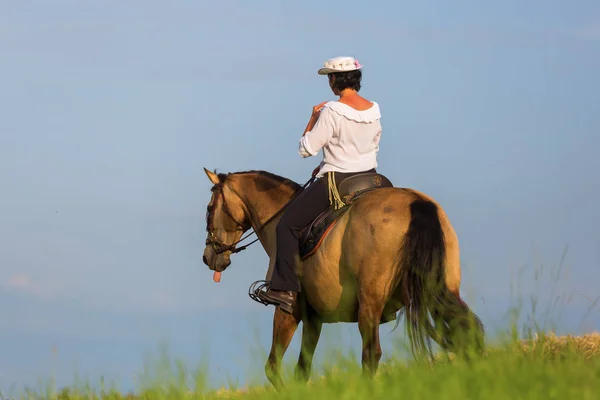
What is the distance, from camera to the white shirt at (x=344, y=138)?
10.0 metres

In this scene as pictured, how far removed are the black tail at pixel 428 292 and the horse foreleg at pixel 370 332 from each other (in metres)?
0.37

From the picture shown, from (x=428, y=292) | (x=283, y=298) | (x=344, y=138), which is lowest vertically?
(x=283, y=298)

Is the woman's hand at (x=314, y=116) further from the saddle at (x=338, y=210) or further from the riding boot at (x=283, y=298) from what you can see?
the riding boot at (x=283, y=298)

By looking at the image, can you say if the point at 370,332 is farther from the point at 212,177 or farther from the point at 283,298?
the point at 212,177

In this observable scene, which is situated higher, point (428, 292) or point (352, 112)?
point (352, 112)

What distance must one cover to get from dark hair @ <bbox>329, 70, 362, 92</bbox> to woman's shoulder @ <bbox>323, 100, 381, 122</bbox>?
0.22 meters

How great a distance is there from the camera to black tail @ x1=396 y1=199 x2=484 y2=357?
8867 millimetres

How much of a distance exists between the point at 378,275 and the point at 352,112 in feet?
6.09

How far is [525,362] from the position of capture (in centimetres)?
762

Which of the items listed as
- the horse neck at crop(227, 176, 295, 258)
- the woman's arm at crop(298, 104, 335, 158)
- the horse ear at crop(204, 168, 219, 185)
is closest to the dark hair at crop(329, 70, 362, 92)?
the woman's arm at crop(298, 104, 335, 158)

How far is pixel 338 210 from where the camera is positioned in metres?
9.98

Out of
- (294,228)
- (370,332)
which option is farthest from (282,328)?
(370,332)

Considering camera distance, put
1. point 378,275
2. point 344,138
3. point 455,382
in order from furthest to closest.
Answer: point 344,138 < point 378,275 < point 455,382

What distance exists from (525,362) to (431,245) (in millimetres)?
1717
